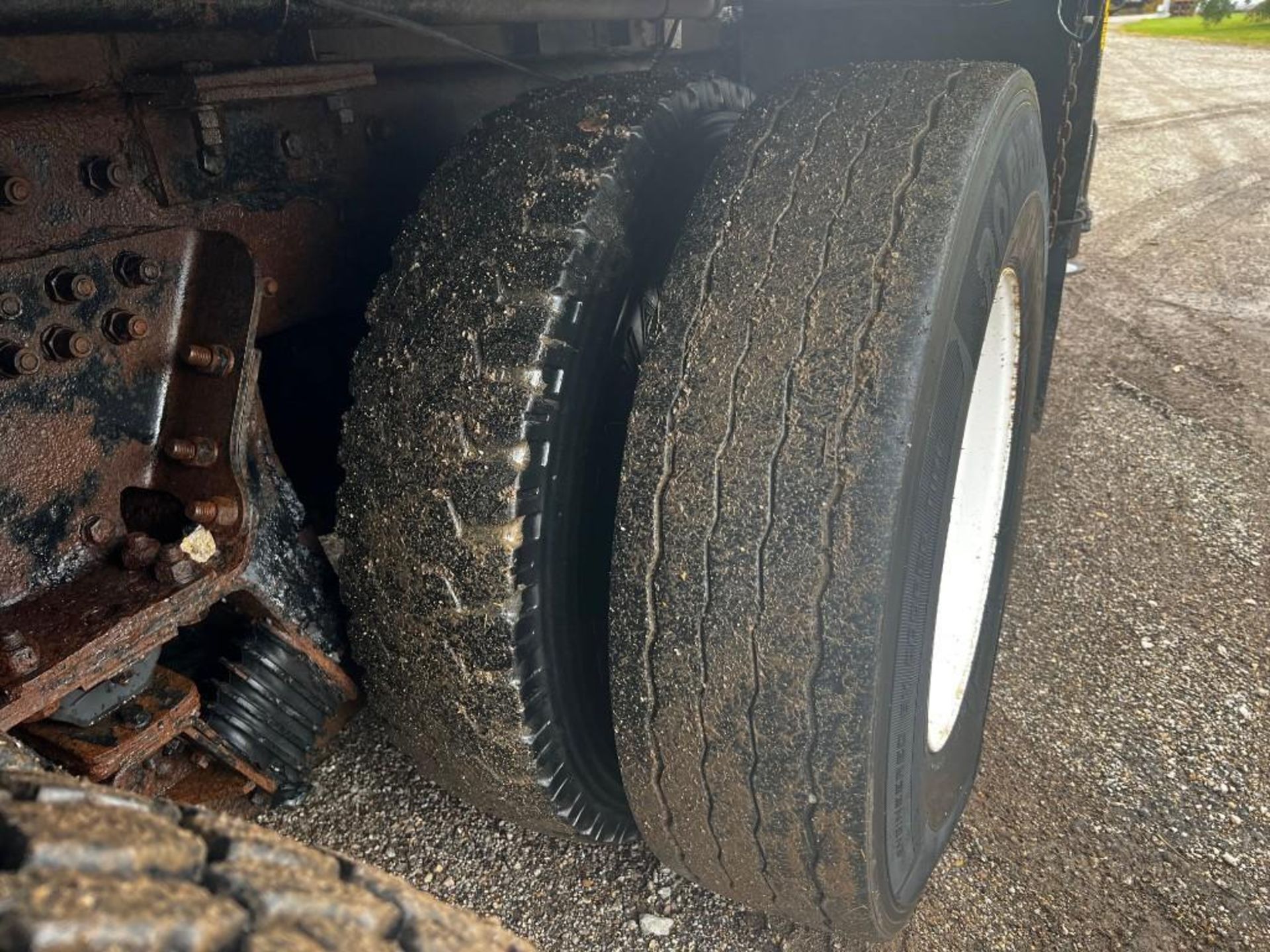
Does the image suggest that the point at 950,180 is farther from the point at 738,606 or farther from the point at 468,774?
the point at 468,774

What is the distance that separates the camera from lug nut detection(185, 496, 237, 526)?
129cm

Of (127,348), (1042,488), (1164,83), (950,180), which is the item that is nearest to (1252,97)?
(1164,83)

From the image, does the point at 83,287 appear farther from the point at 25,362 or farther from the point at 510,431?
the point at 510,431

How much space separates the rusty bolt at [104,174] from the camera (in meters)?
1.16

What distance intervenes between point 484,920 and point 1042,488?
2767 millimetres

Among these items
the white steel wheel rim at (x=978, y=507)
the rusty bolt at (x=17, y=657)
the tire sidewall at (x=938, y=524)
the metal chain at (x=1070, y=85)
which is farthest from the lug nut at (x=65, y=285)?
the metal chain at (x=1070, y=85)

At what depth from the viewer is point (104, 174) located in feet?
3.84

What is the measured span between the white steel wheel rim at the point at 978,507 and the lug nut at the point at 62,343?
5.01 feet

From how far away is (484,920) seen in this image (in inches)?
34.9

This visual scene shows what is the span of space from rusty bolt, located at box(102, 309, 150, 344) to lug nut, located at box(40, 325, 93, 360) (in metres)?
0.05

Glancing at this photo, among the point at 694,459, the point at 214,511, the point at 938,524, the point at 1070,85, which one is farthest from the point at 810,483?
the point at 1070,85

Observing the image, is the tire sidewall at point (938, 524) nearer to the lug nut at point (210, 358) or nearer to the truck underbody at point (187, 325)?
the truck underbody at point (187, 325)

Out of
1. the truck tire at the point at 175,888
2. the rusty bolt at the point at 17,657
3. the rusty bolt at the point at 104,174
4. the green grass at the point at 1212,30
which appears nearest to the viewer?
the truck tire at the point at 175,888

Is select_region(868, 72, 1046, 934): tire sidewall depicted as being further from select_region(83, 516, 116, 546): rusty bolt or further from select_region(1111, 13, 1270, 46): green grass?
select_region(1111, 13, 1270, 46): green grass
